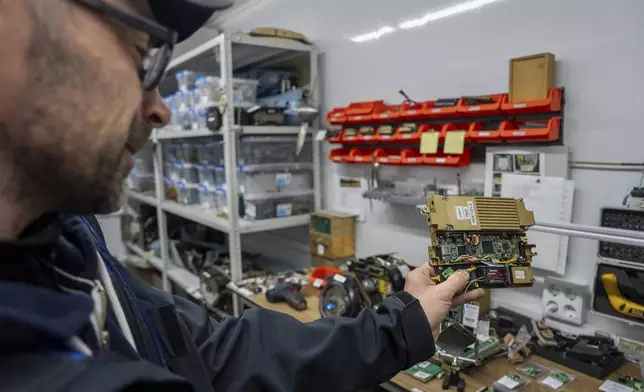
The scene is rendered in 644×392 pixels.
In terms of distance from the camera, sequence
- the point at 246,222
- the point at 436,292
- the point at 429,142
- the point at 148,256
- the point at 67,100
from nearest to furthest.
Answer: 1. the point at 67,100
2. the point at 436,292
3. the point at 429,142
4. the point at 246,222
5. the point at 148,256

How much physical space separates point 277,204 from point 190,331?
192cm

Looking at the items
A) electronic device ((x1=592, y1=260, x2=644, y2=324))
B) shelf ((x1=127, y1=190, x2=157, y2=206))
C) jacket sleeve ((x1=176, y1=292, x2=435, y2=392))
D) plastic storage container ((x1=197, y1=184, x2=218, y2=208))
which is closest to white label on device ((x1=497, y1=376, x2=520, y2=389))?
electronic device ((x1=592, y1=260, x2=644, y2=324))

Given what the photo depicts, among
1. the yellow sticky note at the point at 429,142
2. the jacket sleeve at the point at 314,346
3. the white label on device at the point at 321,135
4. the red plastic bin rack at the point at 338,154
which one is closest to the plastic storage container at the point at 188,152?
the white label on device at the point at 321,135

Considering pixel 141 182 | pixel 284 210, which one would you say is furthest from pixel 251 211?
pixel 141 182

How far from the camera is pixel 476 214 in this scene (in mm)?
1130

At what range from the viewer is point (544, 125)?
167 cm

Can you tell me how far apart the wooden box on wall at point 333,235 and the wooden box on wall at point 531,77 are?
3.93ft

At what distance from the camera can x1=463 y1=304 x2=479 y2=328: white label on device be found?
1.56 m

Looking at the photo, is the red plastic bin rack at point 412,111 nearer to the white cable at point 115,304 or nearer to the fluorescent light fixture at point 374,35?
the fluorescent light fixture at point 374,35

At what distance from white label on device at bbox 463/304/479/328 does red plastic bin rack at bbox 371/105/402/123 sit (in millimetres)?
939

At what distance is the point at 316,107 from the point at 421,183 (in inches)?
32.6

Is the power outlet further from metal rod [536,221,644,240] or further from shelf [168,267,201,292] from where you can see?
shelf [168,267,201,292]

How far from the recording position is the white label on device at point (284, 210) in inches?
109

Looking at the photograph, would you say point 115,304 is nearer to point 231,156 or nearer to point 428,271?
point 428,271
